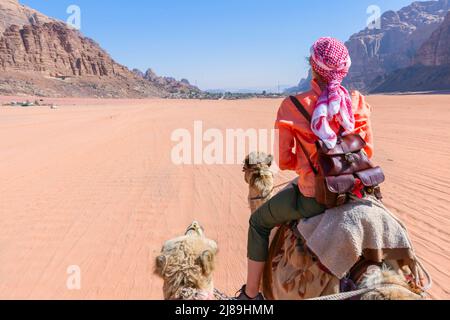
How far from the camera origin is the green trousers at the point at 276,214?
284 cm

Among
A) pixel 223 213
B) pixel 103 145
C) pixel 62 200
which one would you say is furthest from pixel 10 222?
pixel 103 145

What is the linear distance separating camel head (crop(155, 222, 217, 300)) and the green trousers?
539mm

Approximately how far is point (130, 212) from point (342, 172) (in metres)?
6.66

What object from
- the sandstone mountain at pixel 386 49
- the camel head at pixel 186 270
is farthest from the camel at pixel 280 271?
the sandstone mountain at pixel 386 49

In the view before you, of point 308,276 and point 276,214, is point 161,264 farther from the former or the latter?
point 308,276

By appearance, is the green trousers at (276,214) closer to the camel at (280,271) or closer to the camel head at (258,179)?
the camel at (280,271)

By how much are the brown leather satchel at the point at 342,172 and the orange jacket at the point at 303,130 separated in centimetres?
15

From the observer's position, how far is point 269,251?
3316 mm

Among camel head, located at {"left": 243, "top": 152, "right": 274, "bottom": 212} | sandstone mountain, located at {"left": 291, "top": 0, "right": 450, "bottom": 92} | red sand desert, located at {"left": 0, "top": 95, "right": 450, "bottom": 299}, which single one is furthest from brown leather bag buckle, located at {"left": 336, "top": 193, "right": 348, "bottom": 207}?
sandstone mountain, located at {"left": 291, "top": 0, "right": 450, "bottom": 92}

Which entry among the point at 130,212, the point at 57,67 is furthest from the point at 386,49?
the point at 130,212

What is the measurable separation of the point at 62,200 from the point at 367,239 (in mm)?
8346

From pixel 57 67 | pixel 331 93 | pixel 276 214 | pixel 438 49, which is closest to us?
pixel 331 93

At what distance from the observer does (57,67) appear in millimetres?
114125

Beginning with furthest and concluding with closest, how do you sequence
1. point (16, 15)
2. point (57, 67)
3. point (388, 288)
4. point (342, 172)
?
point (16, 15), point (57, 67), point (342, 172), point (388, 288)
